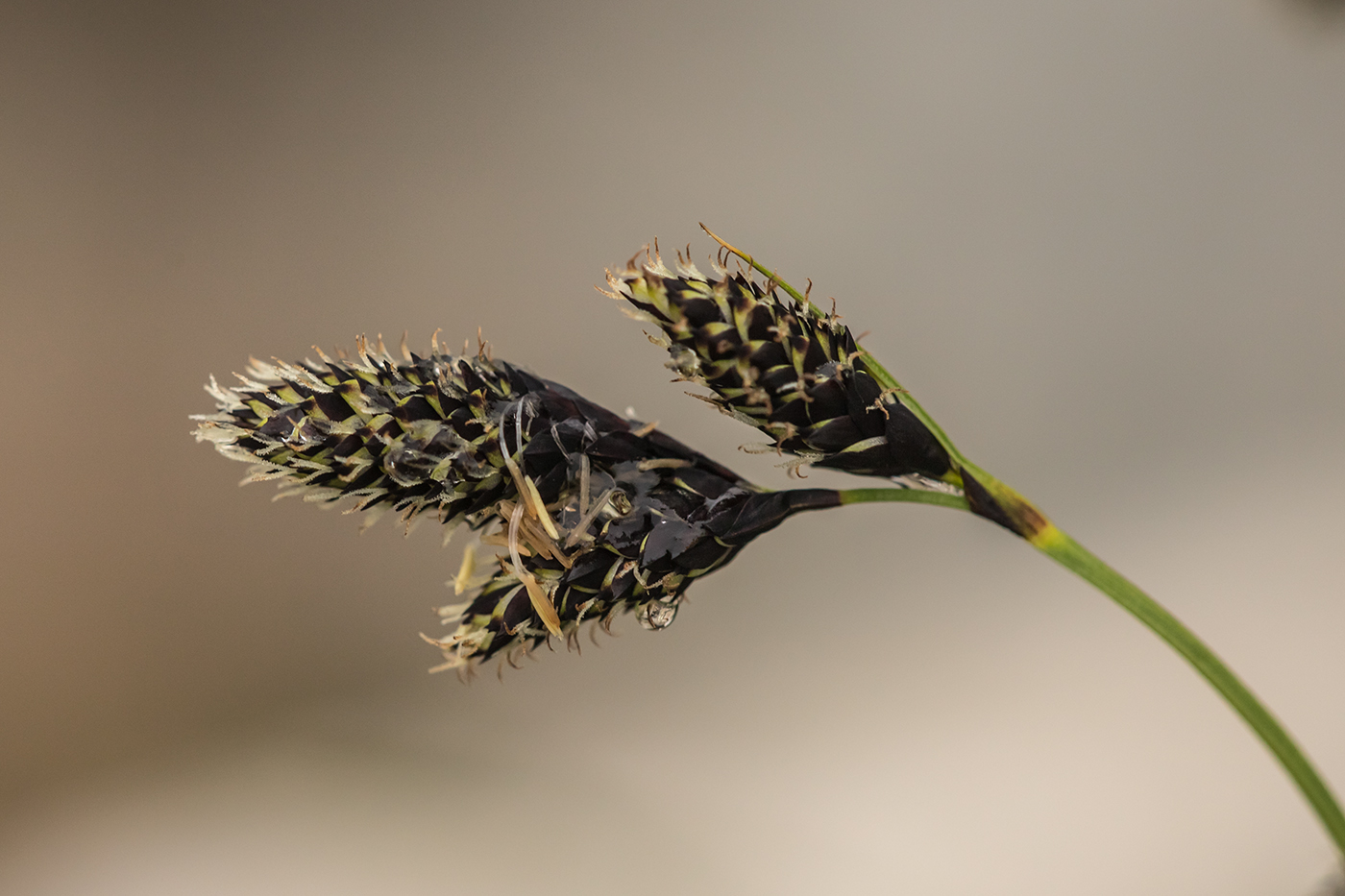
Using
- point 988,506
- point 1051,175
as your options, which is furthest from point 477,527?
point 1051,175

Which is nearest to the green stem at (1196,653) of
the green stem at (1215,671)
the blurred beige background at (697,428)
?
the green stem at (1215,671)

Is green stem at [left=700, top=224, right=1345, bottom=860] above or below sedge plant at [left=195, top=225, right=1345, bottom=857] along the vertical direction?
below

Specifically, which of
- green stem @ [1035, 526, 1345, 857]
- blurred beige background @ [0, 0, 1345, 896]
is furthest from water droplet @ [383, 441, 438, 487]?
blurred beige background @ [0, 0, 1345, 896]

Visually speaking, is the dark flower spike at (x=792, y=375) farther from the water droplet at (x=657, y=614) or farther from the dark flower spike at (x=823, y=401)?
the water droplet at (x=657, y=614)

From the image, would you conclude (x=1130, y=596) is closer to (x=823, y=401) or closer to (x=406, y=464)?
(x=823, y=401)

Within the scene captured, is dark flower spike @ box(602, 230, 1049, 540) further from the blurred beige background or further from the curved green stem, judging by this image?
the blurred beige background

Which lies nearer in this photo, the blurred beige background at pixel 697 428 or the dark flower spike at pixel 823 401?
the dark flower spike at pixel 823 401

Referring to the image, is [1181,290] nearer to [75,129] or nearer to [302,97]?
[302,97]
